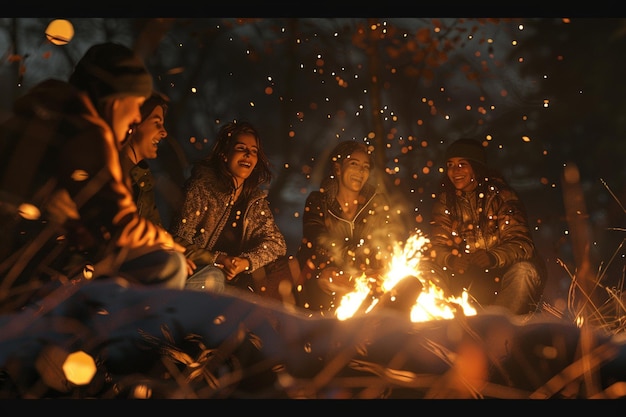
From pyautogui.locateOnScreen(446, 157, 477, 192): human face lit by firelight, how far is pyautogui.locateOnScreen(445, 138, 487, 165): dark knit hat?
0.02m

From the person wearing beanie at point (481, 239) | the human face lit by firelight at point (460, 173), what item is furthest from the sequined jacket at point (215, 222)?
the human face lit by firelight at point (460, 173)

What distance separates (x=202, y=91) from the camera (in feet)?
15.6

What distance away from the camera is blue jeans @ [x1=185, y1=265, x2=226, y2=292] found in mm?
4629

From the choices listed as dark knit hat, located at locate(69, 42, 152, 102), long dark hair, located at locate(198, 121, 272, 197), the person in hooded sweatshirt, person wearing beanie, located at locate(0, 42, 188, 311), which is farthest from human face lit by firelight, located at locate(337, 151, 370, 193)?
dark knit hat, located at locate(69, 42, 152, 102)

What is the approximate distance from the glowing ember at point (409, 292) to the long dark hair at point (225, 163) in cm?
66

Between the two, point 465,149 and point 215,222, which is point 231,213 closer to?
point 215,222

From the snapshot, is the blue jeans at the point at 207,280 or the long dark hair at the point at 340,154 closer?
the blue jeans at the point at 207,280

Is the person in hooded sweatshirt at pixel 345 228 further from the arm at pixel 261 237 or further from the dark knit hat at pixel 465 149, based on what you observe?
the dark knit hat at pixel 465 149

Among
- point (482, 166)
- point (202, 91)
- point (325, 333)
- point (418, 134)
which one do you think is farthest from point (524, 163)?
point (202, 91)

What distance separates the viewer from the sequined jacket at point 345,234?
15.6 ft

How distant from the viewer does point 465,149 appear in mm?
4789

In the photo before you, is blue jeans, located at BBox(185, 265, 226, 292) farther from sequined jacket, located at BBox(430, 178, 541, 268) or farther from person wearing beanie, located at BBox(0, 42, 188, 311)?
sequined jacket, located at BBox(430, 178, 541, 268)

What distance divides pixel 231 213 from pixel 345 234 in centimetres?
54

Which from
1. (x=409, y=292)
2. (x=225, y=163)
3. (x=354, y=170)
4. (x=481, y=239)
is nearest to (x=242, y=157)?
(x=225, y=163)
